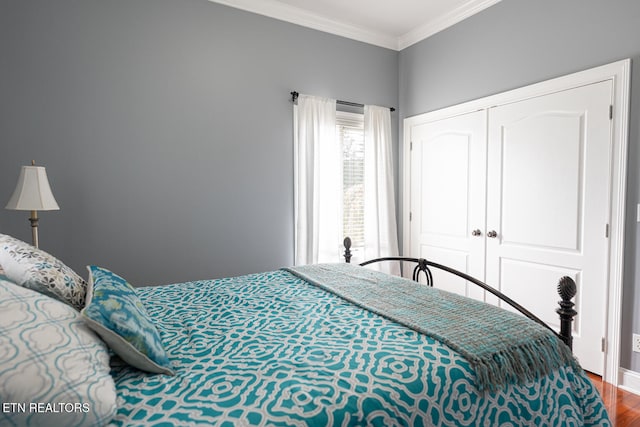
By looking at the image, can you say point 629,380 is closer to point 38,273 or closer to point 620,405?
point 620,405

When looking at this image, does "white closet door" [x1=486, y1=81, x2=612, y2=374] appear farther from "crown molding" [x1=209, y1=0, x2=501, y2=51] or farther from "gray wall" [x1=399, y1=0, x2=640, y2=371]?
"crown molding" [x1=209, y1=0, x2=501, y2=51]

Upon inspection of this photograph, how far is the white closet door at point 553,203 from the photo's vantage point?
95.3 inches

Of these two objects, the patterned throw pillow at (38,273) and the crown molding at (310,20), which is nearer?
the patterned throw pillow at (38,273)

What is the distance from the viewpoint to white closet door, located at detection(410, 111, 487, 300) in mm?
3211

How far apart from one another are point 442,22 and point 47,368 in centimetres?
388

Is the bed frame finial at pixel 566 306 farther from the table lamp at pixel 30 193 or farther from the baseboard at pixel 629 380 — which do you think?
the table lamp at pixel 30 193

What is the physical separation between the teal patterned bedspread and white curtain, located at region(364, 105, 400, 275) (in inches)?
87.4

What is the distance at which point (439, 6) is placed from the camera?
10.6 ft

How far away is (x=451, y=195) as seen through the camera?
3.45 metres

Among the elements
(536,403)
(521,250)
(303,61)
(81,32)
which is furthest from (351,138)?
(536,403)

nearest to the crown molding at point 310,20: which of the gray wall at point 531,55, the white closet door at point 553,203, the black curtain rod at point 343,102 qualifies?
the gray wall at point 531,55

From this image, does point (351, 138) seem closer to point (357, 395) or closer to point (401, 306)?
point (401, 306)

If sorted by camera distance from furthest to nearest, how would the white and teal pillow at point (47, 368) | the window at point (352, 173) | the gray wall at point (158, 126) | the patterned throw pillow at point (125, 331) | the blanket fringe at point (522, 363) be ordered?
the window at point (352, 173), the gray wall at point (158, 126), the blanket fringe at point (522, 363), the patterned throw pillow at point (125, 331), the white and teal pillow at point (47, 368)

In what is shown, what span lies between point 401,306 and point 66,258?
2355mm
